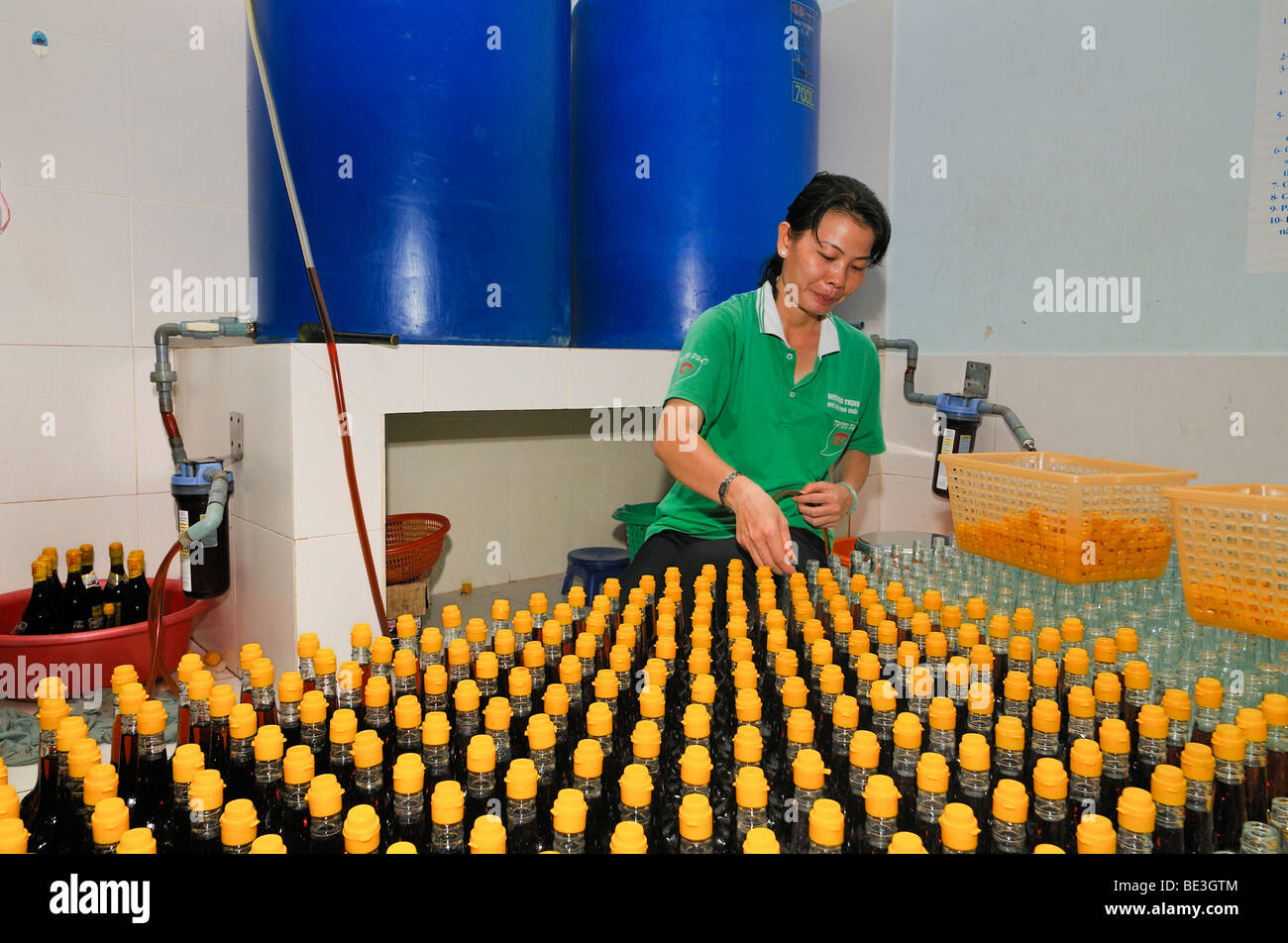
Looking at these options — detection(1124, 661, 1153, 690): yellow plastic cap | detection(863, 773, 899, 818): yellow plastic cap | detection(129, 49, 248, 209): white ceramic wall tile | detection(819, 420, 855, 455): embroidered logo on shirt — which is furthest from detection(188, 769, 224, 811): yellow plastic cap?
detection(129, 49, 248, 209): white ceramic wall tile

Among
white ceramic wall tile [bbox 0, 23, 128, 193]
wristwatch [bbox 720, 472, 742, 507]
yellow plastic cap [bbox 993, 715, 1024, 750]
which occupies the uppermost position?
white ceramic wall tile [bbox 0, 23, 128, 193]

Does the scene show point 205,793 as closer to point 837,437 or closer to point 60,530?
point 837,437

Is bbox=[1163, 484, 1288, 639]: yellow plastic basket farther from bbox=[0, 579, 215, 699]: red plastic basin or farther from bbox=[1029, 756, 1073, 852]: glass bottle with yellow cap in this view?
bbox=[0, 579, 215, 699]: red plastic basin

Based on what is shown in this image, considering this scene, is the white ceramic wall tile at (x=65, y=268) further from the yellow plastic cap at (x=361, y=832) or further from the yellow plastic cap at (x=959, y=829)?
the yellow plastic cap at (x=959, y=829)

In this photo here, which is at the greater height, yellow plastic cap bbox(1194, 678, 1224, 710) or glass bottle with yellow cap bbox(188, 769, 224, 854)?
yellow plastic cap bbox(1194, 678, 1224, 710)

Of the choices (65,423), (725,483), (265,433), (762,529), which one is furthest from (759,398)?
(65,423)

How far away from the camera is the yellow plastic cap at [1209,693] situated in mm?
703

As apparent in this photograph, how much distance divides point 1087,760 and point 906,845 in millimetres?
200

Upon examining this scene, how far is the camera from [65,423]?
2.00 meters

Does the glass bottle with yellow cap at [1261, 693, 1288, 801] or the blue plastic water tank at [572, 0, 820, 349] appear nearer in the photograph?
the glass bottle with yellow cap at [1261, 693, 1288, 801]

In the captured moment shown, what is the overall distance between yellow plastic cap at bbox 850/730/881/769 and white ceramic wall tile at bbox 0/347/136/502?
2076mm

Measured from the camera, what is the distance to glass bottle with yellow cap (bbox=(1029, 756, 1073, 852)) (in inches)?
22.5

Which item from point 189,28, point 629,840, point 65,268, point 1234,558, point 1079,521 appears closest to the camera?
point 629,840

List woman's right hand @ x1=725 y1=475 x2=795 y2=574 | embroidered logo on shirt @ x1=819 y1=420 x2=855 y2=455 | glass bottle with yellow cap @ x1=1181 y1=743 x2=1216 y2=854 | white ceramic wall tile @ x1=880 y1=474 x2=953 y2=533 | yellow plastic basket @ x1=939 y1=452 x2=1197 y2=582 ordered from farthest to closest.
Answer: white ceramic wall tile @ x1=880 y1=474 x2=953 y2=533 → embroidered logo on shirt @ x1=819 y1=420 x2=855 y2=455 → woman's right hand @ x1=725 y1=475 x2=795 y2=574 → yellow plastic basket @ x1=939 y1=452 x2=1197 y2=582 → glass bottle with yellow cap @ x1=1181 y1=743 x2=1216 y2=854
